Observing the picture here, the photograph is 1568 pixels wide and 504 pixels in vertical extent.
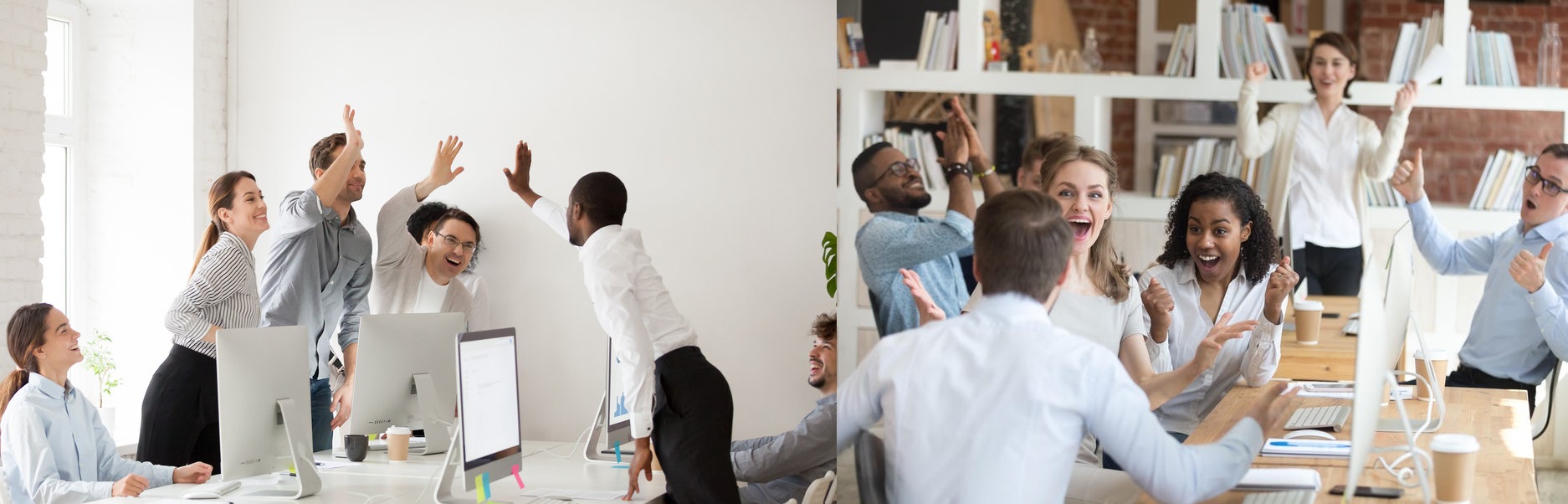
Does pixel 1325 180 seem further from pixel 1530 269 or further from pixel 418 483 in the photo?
pixel 418 483

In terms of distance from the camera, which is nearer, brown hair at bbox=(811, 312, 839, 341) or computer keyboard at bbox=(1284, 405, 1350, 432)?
computer keyboard at bbox=(1284, 405, 1350, 432)

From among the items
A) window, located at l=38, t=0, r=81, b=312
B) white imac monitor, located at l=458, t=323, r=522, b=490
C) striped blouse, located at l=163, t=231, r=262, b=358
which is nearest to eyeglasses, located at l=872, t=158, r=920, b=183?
white imac monitor, located at l=458, t=323, r=522, b=490

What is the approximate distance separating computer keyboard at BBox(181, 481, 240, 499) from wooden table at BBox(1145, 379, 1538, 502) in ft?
8.37

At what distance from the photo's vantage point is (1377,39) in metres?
1.42

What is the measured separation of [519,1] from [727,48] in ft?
3.44

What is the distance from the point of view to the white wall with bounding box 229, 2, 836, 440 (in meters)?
4.95

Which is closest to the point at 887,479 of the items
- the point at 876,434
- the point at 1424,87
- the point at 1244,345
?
the point at 876,434

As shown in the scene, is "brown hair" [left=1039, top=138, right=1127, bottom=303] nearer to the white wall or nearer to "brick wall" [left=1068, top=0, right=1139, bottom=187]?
"brick wall" [left=1068, top=0, right=1139, bottom=187]

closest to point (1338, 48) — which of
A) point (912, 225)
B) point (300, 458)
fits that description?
point (912, 225)

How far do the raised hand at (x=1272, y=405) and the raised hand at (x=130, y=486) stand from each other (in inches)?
112

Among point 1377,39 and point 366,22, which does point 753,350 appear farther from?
point 1377,39

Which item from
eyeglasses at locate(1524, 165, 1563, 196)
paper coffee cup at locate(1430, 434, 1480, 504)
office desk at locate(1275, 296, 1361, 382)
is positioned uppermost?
eyeglasses at locate(1524, 165, 1563, 196)

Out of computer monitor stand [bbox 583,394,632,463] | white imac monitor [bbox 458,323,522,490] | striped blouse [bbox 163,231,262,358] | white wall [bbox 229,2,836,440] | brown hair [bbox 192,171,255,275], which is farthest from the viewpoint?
white wall [bbox 229,2,836,440]

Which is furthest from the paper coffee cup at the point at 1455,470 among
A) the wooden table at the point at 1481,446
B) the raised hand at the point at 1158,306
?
the raised hand at the point at 1158,306
